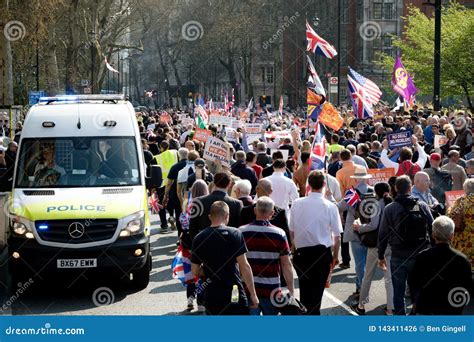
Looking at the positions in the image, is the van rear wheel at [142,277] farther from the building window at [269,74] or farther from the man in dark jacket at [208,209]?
the building window at [269,74]

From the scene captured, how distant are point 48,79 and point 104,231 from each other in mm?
40066

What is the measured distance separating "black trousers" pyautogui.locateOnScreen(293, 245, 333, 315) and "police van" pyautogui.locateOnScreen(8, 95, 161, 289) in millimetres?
3073

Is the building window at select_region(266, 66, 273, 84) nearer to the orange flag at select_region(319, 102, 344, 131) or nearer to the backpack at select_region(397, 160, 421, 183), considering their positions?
the orange flag at select_region(319, 102, 344, 131)

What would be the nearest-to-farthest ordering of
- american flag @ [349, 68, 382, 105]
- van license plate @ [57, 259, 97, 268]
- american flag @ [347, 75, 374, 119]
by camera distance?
van license plate @ [57, 259, 97, 268] → american flag @ [347, 75, 374, 119] → american flag @ [349, 68, 382, 105]

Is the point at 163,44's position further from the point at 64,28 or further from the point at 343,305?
the point at 343,305

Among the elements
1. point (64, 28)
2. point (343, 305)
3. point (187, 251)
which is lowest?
point (343, 305)

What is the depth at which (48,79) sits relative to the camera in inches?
1983

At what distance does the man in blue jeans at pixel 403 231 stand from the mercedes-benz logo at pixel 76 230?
3739 millimetres

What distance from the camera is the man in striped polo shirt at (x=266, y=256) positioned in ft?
28.4

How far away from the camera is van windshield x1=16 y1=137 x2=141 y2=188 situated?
12.5m

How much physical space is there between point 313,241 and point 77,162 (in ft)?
14.7

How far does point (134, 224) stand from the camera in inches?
A: 467

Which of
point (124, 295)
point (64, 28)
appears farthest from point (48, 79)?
point (124, 295)

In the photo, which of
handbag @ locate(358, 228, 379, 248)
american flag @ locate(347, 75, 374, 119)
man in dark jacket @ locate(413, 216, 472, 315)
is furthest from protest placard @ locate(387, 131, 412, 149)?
american flag @ locate(347, 75, 374, 119)
